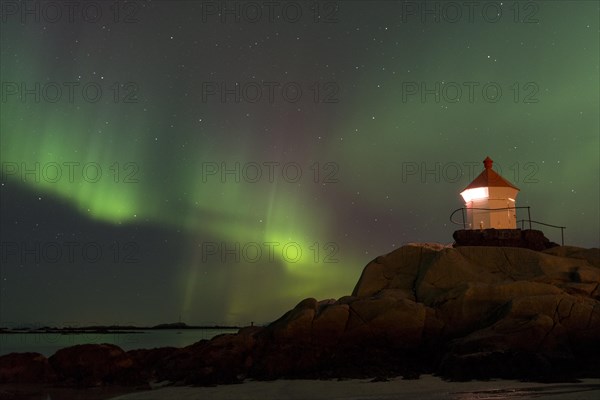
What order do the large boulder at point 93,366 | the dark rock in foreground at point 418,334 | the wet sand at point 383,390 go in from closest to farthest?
the wet sand at point 383,390 < the dark rock in foreground at point 418,334 < the large boulder at point 93,366

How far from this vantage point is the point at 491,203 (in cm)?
3297

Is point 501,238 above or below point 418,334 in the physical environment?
above

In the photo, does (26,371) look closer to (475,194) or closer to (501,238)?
(501,238)

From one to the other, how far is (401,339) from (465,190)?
1453 centimetres

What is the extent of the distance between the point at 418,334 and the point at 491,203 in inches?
526

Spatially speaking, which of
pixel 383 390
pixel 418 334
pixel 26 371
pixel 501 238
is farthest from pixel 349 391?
pixel 501 238

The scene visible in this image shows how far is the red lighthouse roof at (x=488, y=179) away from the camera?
33222 millimetres

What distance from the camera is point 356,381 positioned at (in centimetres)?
1905

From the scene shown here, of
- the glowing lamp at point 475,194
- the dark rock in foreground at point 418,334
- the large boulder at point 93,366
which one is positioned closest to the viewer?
the dark rock in foreground at point 418,334

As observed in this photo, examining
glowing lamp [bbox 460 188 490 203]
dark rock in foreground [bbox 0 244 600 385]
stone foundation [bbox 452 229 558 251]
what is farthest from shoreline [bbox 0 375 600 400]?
glowing lamp [bbox 460 188 490 203]

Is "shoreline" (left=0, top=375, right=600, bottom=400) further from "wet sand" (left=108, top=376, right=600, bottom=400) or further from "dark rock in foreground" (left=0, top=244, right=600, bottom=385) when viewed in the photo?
"dark rock in foreground" (left=0, top=244, right=600, bottom=385)

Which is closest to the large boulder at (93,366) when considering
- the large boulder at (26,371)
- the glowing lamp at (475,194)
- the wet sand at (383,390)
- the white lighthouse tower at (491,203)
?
the large boulder at (26,371)

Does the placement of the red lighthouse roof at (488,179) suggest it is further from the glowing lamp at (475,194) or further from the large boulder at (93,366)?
the large boulder at (93,366)

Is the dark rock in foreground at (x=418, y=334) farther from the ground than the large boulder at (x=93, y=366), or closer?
farther from the ground
